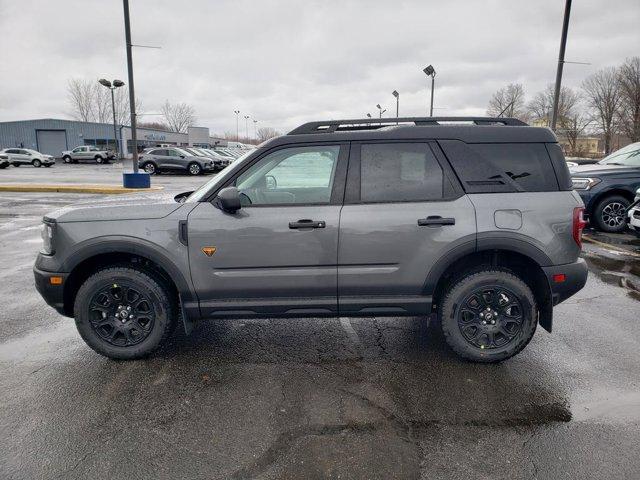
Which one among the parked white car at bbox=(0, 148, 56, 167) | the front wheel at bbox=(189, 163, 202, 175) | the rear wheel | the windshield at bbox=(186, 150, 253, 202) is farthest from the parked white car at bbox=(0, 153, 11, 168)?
the rear wheel

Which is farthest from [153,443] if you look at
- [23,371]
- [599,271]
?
[599,271]

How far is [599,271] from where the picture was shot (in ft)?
21.0

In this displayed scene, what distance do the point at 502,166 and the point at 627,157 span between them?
26.4 feet

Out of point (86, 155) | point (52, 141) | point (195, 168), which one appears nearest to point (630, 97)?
point (195, 168)

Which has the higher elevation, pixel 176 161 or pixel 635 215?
pixel 176 161

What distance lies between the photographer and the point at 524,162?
3.56m

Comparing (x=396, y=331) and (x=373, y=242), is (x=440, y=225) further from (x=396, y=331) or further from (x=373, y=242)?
(x=396, y=331)

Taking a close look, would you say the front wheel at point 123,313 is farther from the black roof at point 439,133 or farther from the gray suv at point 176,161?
the gray suv at point 176,161

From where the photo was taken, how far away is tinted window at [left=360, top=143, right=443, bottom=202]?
355 cm

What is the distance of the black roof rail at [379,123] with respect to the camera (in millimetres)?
3744

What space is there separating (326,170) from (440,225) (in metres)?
1.02

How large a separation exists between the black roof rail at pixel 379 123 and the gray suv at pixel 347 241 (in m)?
0.06

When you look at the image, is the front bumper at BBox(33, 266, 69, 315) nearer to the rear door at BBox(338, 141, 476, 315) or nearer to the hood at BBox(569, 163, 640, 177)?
the rear door at BBox(338, 141, 476, 315)

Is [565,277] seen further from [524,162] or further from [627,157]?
[627,157]
